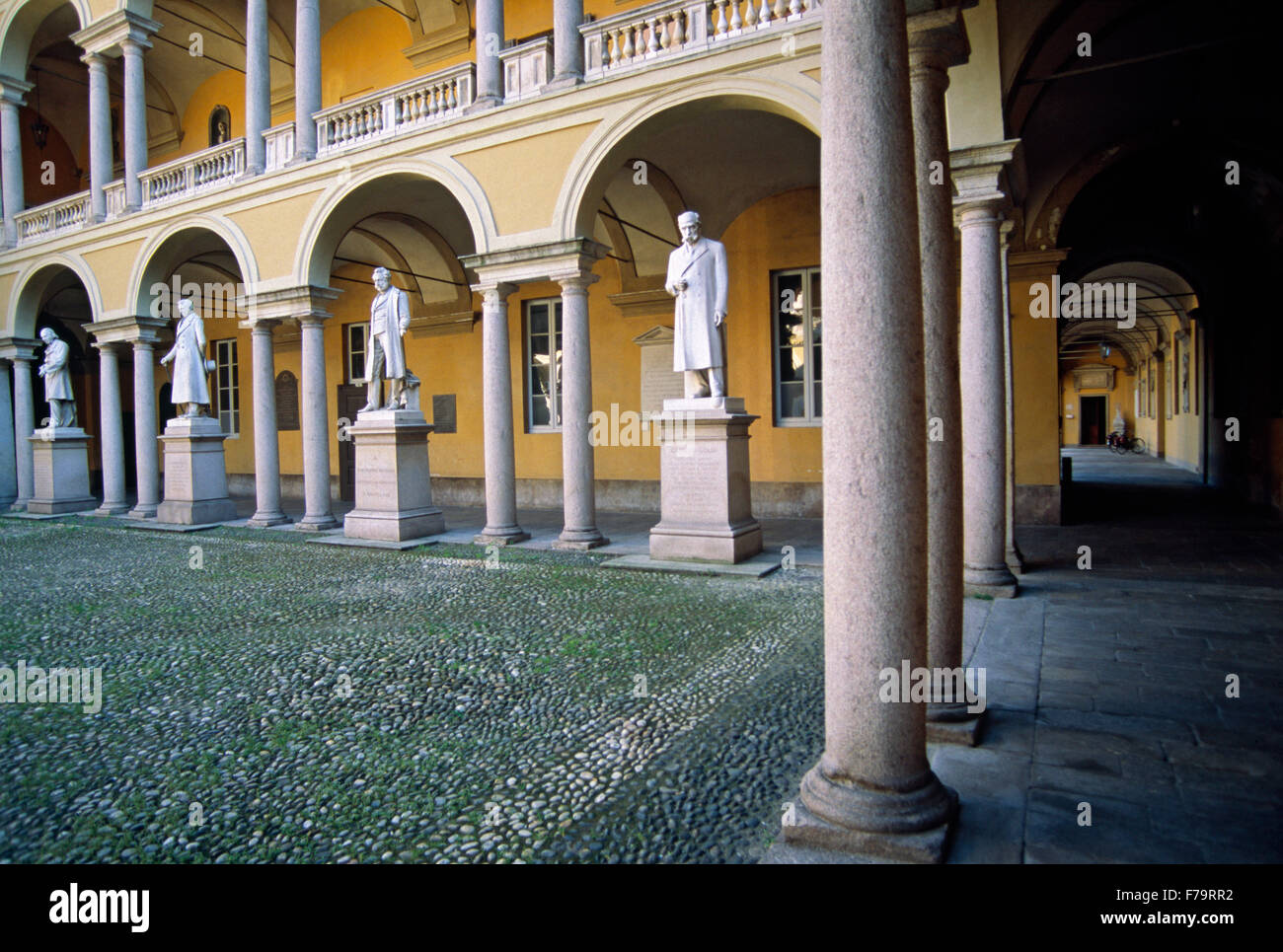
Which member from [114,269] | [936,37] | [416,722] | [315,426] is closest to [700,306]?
[936,37]

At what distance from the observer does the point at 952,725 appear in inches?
133

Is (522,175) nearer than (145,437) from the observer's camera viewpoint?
Yes

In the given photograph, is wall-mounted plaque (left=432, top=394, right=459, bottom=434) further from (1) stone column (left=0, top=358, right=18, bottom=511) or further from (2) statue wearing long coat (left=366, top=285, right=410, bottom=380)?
(1) stone column (left=0, top=358, right=18, bottom=511)

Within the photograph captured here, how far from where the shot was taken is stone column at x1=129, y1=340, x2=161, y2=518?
535 inches

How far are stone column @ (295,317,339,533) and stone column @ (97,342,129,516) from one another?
5.48 metres

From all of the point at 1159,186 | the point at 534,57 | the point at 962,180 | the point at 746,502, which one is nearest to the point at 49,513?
the point at 534,57

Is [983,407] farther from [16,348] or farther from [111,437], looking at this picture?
[16,348]

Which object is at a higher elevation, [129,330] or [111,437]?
[129,330]

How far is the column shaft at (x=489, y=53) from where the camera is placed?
31.7 feet

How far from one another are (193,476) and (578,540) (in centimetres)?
759

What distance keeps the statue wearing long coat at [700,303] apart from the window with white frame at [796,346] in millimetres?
3982

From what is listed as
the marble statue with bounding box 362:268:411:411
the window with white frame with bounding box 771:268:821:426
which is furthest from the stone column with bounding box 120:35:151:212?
the window with white frame with bounding box 771:268:821:426

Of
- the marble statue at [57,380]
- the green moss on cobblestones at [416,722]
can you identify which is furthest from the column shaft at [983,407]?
the marble statue at [57,380]

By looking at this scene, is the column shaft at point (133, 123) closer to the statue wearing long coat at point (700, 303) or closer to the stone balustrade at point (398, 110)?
the stone balustrade at point (398, 110)
